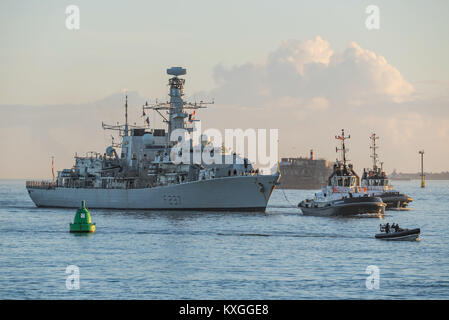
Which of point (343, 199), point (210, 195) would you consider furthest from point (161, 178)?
point (343, 199)

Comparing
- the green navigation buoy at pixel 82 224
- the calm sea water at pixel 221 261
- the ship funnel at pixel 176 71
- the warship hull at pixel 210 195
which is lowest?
the calm sea water at pixel 221 261

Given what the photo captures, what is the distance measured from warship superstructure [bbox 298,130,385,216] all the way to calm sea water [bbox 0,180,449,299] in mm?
6873

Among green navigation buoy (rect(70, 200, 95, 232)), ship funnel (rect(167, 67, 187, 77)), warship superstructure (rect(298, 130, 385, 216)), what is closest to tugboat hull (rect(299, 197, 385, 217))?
warship superstructure (rect(298, 130, 385, 216))

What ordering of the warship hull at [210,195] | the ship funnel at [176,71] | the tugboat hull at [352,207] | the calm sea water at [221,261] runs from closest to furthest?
1. the calm sea water at [221,261]
2. the tugboat hull at [352,207]
3. the warship hull at [210,195]
4. the ship funnel at [176,71]

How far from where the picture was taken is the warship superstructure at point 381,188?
97.4 m

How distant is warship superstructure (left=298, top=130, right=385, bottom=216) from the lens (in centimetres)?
7194

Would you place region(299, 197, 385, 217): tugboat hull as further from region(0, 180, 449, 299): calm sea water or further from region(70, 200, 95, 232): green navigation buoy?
region(70, 200, 95, 232): green navigation buoy

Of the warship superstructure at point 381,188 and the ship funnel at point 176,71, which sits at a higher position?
the ship funnel at point 176,71

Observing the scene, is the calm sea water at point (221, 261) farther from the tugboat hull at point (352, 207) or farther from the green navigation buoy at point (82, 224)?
the tugboat hull at point (352, 207)

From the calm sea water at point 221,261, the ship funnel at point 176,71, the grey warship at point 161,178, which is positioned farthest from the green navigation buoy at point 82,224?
the ship funnel at point 176,71

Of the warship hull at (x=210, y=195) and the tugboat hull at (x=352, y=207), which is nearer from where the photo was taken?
the tugboat hull at (x=352, y=207)

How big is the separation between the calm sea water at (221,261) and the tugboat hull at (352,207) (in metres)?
6.63

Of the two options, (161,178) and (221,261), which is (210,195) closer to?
(161,178)
